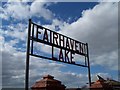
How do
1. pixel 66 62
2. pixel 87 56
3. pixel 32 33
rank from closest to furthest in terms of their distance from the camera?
pixel 32 33
pixel 66 62
pixel 87 56

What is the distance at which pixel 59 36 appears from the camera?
13.2 m

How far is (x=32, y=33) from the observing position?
37.0 feet

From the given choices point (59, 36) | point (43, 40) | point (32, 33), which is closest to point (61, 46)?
point (59, 36)

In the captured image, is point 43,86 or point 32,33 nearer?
point 43,86

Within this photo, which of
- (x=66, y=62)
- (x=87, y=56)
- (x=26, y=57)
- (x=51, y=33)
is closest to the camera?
(x=26, y=57)

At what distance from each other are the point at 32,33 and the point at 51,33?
1552mm

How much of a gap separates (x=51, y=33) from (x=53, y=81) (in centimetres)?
327

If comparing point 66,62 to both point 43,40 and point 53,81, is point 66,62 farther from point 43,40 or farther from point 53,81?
point 53,81

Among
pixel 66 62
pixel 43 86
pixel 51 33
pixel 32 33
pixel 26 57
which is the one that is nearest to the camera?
pixel 43 86

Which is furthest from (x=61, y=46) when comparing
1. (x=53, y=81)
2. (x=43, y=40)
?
(x=53, y=81)

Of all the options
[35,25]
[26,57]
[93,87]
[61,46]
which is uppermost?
[35,25]

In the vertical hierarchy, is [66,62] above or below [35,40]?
below

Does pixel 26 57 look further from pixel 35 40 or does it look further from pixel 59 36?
pixel 59 36

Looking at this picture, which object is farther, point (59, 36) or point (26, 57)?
point (59, 36)
